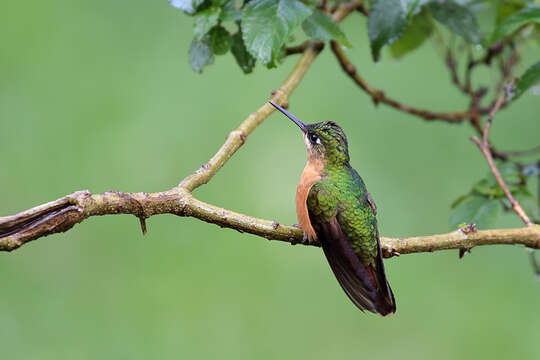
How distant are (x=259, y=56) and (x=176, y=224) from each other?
2882mm

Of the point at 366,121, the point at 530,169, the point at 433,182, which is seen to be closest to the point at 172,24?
the point at 366,121

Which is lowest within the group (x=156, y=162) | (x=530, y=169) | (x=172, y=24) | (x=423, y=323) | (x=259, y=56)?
(x=423, y=323)

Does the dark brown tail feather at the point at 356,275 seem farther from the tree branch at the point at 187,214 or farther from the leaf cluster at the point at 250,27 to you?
the leaf cluster at the point at 250,27

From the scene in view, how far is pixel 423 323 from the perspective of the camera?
4449 millimetres

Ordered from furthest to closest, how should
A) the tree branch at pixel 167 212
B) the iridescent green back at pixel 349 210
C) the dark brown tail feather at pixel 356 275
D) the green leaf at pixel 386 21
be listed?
the green leaf at pixel 386 21
the iridescent green back at pixel 349 210
the dark brown tail feather at pixel 356 275
the tree branch at pixel 167 212

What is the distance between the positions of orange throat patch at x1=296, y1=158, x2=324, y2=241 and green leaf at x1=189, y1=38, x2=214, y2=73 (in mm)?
590

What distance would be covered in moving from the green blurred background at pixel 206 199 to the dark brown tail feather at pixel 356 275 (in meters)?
2.32

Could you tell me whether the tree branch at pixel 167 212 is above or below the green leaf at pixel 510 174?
below

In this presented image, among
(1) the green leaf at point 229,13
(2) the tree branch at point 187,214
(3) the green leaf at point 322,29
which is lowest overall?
(2) the tree branch at point 187,214

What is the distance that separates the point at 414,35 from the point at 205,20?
132cm

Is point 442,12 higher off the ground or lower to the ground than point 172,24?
lower

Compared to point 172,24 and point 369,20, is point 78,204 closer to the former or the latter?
point 369,20

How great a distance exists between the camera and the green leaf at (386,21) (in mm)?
2543

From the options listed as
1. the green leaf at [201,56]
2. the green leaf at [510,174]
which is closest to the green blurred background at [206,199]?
the green leaf at [510,174]
